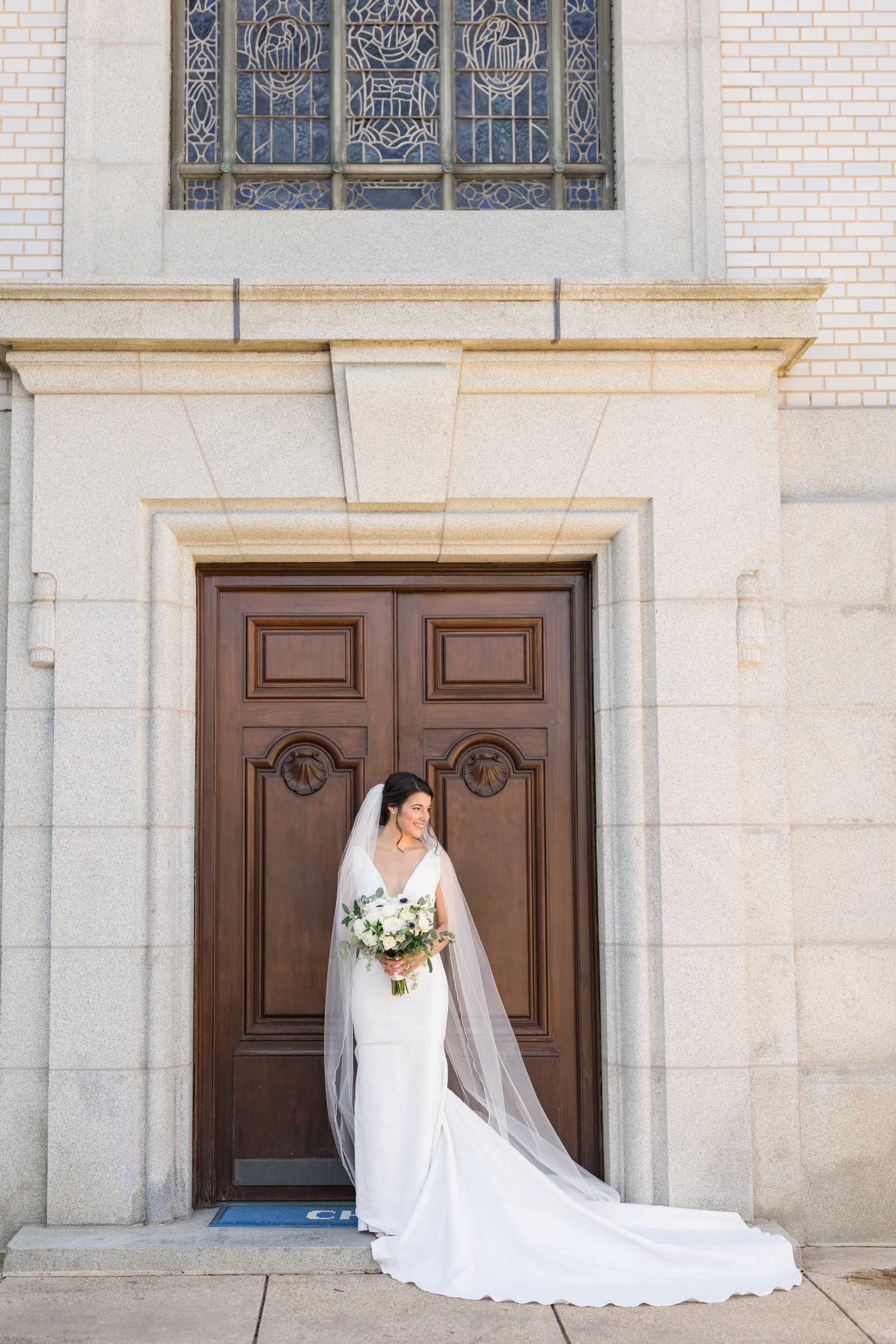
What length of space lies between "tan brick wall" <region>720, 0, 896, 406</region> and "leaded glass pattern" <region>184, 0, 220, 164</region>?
257 centimetres

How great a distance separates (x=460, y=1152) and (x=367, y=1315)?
794mm

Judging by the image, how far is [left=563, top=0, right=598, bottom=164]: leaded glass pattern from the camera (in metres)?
6.09

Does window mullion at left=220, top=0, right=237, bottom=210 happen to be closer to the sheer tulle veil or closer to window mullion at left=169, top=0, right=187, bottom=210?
window mullion at left=169, top=0, right=187, bottom=210

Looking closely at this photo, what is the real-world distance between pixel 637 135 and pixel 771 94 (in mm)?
701

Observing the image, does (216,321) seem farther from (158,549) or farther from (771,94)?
(771,94)

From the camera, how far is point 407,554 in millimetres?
5730

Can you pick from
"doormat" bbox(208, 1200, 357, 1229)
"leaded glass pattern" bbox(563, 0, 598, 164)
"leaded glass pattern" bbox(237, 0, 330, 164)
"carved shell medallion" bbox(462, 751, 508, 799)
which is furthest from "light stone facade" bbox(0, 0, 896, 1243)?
"leaded glass pattern" bbox(237, 0, 330, 164)

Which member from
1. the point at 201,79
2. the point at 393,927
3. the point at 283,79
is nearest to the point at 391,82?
the point at 283,79

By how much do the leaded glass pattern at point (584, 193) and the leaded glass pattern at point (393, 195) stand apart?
66 cm

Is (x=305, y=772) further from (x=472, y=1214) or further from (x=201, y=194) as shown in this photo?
(x=201, y=194)

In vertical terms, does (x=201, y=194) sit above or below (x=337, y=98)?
below

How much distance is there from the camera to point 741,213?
5836mm

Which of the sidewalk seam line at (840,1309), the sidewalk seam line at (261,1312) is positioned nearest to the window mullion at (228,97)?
the sidewalk seam line at (261,1312)

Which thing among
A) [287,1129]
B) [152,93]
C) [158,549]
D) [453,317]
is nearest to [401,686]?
[158,549]
